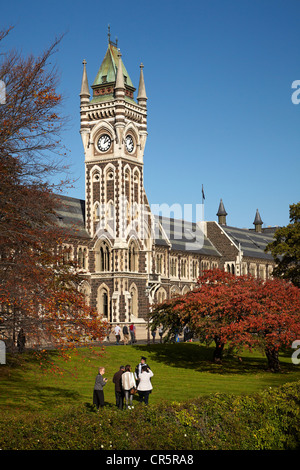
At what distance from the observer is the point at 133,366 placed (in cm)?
3284

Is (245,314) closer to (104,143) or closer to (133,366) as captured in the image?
(133,366)

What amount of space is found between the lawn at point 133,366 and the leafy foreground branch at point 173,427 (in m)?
3.74

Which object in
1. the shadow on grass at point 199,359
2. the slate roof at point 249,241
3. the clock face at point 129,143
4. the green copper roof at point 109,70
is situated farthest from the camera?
the slate roof at point 249,241

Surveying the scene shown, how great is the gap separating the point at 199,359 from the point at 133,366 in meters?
7.76

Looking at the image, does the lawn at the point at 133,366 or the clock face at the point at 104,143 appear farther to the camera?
the clock face at the point at 104,143

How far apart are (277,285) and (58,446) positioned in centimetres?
2537

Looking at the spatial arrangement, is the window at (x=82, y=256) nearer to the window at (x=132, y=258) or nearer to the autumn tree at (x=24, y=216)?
the window at (x=132, y=258)

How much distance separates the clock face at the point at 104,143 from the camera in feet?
199

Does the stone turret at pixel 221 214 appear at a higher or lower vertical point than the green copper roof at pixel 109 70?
lower

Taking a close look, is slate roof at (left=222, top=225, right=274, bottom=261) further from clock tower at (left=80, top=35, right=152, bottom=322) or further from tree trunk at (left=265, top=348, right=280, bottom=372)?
tree trunk at (left=265, top=348, right=280, bottom=372)

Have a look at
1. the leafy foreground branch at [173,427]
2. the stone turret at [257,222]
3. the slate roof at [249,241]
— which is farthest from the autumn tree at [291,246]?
the stone turret at [257,222]

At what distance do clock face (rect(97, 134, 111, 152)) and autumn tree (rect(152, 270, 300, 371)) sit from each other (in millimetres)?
26728

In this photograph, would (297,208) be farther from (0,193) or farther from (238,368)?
(0,193)

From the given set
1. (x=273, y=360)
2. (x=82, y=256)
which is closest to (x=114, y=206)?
(x=82, y=256)
